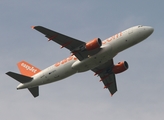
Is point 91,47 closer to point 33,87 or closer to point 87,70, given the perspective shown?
point 87,70

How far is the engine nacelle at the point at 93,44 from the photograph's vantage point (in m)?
68.8

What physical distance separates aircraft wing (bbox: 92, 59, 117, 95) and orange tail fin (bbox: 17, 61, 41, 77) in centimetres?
1171

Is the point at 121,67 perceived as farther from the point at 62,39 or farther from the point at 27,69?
the point at 27,69

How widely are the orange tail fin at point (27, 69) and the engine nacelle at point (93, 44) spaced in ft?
50.5

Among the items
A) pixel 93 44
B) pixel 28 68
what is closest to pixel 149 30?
pixel 93 44

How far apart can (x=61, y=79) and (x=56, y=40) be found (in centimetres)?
867

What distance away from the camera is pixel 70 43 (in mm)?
71062

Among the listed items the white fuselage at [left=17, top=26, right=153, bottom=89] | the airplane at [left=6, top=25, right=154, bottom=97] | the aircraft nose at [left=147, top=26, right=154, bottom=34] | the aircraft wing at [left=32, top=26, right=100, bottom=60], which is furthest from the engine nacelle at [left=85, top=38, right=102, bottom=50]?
the aircraft nose at [left=147, top=26, right=154, bottom=34]

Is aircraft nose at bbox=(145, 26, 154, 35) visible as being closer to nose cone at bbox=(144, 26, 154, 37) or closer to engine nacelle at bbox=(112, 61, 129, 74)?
nose cone at bbox=(144, 26, 154, 37)

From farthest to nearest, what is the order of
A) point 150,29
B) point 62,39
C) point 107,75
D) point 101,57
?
point 107,75 < point 150,29 < point 101,57 < point 62,39

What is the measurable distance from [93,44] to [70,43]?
14.6 feet

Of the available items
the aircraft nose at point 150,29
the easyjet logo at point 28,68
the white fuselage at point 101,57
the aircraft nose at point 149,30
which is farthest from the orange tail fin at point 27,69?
the aircraft nose at point 150,29

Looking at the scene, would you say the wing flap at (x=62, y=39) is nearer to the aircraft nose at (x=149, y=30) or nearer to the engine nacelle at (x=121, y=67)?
the aircraft nose at (x=149, y=30)

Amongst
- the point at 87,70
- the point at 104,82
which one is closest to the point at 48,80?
the point at 87,70
